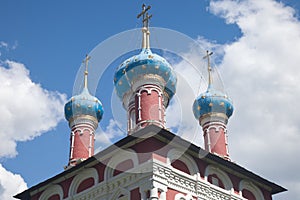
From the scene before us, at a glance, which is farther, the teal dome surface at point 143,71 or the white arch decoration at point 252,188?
the teal dome surface at point 143,71

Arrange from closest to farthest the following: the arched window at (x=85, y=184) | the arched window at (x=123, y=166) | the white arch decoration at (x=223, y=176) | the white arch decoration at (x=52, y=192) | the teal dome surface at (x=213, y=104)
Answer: the arched window at (x=123, y=166) < the arched window at (x=85, y=184) < the white arch decoration at (x=223, y=176) < the white arch decoration at (x=52, y=192) < the teal dome surface at (x=213, y=104)

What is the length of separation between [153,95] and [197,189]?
3678mm

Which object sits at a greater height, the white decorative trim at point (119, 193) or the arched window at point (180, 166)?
the arched window at point (180, 166)

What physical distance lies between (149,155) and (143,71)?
4.07m

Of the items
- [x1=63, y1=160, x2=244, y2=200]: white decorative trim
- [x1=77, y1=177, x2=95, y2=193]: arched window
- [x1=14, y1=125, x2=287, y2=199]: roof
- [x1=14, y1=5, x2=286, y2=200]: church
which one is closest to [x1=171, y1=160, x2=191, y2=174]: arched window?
[x1=14, y1=5, x2=286, y2=200]: church

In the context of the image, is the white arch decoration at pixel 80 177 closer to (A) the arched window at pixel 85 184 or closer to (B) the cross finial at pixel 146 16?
(A) the arched window at pixel 85 184

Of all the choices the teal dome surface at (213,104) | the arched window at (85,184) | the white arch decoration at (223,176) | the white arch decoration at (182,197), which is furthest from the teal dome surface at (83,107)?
the white arch decoration at (182,197)

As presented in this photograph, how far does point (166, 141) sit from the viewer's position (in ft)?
36.9

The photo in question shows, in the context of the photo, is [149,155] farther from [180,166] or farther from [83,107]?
[83,107]

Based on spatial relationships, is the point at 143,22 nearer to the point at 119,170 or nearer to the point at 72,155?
the point at 72,155

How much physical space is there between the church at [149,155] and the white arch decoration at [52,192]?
2 cm

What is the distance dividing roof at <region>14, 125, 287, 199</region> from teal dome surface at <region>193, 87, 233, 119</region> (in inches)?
144

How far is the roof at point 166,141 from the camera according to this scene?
11.1m

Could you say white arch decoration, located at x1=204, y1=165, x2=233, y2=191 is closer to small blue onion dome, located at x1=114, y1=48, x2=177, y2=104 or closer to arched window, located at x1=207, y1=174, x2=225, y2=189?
arched window, located at x1=207, y1=174, x2=225, y2=189
